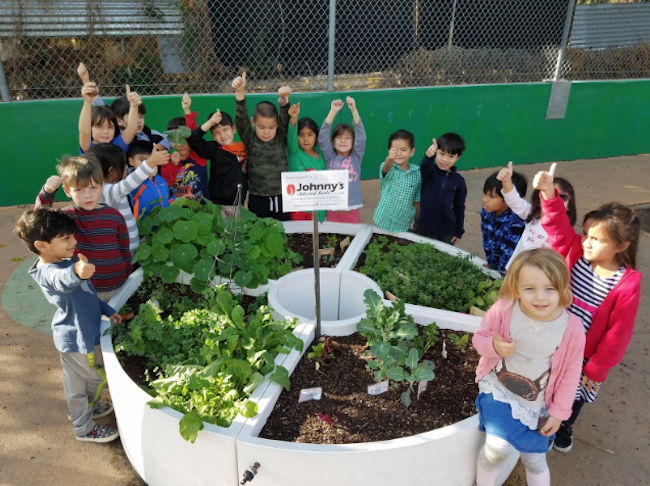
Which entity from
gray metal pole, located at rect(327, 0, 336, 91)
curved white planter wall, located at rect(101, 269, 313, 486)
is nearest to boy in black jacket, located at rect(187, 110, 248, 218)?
curved white planter wall, located at rect(101, 269, 313, 486)

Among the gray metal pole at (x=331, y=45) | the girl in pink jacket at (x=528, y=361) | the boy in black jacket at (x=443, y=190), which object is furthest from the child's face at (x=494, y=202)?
the gray metal pole at (x=331, y=45)

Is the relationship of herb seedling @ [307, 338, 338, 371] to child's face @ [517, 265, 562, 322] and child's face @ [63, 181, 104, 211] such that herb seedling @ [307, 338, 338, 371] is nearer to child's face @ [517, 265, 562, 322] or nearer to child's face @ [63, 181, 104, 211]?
child's face @ [517, 265, 562, 322]

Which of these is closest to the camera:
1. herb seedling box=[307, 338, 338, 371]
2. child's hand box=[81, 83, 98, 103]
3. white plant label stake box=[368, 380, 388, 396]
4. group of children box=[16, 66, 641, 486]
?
group of children box=[16, 66, 641, 486]

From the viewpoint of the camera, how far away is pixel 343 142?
12.9 feet

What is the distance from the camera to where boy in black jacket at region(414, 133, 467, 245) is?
11.8ft

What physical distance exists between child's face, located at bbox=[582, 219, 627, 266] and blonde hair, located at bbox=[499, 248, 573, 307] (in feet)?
1.46

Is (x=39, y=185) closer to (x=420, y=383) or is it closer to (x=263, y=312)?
(x=263, y=312)

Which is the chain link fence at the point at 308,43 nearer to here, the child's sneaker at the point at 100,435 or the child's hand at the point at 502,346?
the child's sneaker at the point at 100,435

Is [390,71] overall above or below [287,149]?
above

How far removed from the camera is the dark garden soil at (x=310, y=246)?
3521 mm

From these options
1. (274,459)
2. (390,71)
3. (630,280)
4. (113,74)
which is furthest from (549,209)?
(113,74)

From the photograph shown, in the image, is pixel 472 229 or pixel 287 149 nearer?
pixel 287 149

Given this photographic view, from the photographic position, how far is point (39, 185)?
18.6 feet

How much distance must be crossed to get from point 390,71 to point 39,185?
15.6 ft
